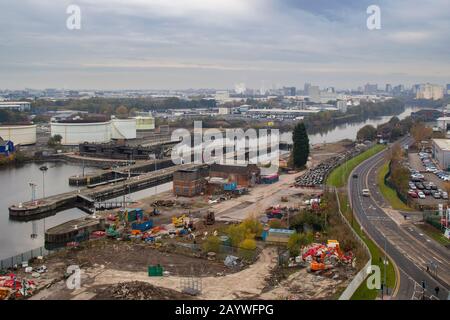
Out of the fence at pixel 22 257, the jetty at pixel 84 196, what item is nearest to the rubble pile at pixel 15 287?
the fence at pixel 22 257

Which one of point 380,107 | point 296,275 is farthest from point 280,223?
point 380,107

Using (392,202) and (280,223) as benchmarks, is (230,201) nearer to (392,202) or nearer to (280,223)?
(280,223)

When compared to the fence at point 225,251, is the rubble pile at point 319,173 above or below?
above

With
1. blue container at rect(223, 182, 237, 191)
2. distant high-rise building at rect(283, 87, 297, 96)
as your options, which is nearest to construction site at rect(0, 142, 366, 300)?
blue container at rect(223, 182, 237, 191)

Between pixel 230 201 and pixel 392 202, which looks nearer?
pixel 392 202

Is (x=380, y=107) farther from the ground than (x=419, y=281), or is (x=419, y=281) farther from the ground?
(x=380, y=107)

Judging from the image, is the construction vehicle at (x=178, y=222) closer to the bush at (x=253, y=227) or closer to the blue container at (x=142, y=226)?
the blue container at (x=142, y=226)

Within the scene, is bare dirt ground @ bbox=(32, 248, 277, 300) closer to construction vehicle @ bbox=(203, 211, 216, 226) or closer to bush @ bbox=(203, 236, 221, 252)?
bush @ bbox=(203, 236, 221, 252)
